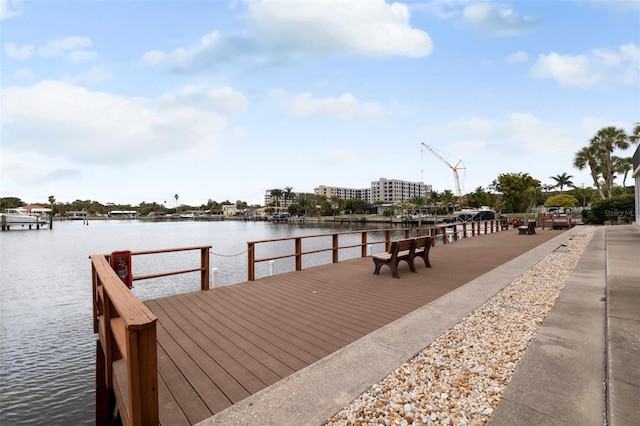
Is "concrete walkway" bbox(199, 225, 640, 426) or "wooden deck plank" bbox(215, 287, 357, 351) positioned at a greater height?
"concrete walkway" bbox(199, 225, 640, 426)

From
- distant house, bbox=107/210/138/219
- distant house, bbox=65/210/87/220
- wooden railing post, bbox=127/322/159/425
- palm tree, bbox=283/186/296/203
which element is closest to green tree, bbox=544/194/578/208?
wooden railing post, bbox=127/322/159/425

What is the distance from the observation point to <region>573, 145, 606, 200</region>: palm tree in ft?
139

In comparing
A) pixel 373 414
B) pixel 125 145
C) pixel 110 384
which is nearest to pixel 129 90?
pixel 125 145

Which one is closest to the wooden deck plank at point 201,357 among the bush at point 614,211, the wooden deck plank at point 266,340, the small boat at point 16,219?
the wooden deck plank at point 266,340

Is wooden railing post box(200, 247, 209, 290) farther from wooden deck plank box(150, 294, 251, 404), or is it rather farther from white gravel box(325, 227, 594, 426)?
white gravel box(325, 227, 594, 426)

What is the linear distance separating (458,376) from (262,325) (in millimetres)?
2631

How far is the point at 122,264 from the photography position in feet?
17.4

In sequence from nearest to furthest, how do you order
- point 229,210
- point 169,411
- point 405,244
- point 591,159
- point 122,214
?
point 169,411 < point 405,244 < point 591,159 < point 229,210 < point 122,214

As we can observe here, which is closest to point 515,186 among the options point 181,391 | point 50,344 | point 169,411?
point 50,344

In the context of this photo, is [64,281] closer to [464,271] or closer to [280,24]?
[280,24]

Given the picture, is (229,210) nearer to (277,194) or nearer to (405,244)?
(277,194)

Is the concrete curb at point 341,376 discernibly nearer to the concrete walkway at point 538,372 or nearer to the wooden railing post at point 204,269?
the concrete walkway at point 538,372

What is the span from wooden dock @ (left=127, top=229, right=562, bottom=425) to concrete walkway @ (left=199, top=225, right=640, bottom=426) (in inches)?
13.6

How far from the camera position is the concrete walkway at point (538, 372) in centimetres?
223
